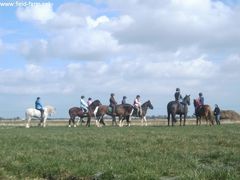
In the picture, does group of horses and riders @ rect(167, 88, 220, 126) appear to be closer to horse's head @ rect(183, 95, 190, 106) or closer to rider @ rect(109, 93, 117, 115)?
horse's head @ rect(183, 95, 190, 106)

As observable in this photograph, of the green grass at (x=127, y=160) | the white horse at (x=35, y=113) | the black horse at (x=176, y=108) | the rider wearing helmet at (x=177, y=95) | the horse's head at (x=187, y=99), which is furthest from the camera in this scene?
the white horse at (x=35, y=113)

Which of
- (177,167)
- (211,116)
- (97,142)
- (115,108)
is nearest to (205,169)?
(177,167)

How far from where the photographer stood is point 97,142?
20.6 meters

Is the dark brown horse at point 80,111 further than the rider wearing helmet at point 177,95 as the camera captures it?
Yes

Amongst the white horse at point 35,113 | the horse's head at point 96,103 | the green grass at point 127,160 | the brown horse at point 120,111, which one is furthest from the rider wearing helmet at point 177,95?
the green grass at point 127,160

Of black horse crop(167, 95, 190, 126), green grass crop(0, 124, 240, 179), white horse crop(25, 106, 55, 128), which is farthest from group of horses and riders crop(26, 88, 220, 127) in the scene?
green grass crop(0, 124, 240, 179)

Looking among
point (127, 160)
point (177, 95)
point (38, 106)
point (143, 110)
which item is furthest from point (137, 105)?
point (127, 160)

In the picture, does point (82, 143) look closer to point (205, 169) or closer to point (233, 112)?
point (205, 169)

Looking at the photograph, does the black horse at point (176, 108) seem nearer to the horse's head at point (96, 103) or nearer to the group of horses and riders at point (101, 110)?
the group of horses and riders at point (101, 110)

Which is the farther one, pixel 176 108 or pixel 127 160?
pixel 176 108

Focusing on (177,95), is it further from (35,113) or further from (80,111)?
(35,113)

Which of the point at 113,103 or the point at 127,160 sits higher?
the point at 113,103

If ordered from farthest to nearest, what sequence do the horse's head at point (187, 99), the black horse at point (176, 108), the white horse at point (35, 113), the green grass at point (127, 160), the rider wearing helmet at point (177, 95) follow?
the white horse at point (35, 113), the horse's head at point (187, 99), the rider wearing helmet at point (177, 95), the black horse at point (176, 108), the green grass at point (127, 160)

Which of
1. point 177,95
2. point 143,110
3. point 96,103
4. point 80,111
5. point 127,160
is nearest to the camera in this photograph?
point 127,160
